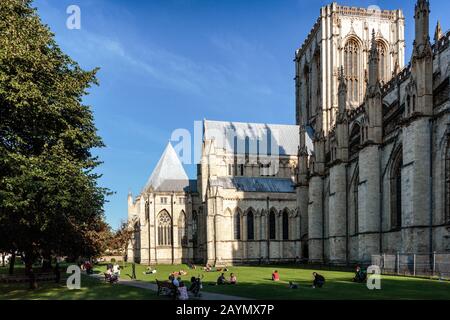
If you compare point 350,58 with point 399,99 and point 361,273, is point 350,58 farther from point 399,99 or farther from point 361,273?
point 361,273

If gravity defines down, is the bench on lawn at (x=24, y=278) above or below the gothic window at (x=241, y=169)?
below

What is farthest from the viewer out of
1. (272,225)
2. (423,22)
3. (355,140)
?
(272,225)

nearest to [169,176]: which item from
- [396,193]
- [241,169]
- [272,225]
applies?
[241,169]

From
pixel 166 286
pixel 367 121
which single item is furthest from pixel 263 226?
pixel 166 286

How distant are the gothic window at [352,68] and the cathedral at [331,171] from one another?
145 millimetres

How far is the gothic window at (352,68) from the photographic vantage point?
2803 inches

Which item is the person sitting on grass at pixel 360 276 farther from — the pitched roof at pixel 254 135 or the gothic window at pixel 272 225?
the pitched roof at pixel 254 135

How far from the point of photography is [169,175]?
247 feet

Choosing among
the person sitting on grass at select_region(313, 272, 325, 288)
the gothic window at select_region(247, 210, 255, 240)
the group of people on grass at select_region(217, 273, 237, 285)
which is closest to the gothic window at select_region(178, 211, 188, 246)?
the gothic window at select_region(247, 210, 255, 240)

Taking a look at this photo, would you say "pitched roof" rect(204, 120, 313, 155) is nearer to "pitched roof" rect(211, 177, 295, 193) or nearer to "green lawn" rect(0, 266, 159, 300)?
"pitched roof" rect(211, 177, 295, 193)

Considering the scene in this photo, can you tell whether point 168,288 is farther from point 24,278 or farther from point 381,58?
point 381,58

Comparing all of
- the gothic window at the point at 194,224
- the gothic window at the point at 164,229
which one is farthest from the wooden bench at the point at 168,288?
the gothic window at the point at 194,224

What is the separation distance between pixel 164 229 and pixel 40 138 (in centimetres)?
4664

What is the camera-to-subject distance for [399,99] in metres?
43.6
